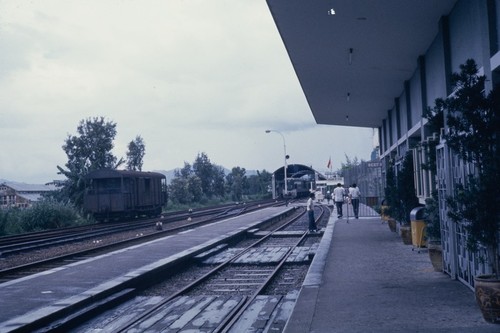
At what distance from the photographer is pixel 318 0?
10.5m

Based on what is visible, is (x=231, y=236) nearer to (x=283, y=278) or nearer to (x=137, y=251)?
(x=137, y=251)

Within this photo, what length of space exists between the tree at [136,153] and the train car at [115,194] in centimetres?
2680

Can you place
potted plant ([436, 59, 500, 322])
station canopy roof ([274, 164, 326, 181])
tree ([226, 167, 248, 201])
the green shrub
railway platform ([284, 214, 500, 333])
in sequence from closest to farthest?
potted plant ([436, 59, 500, 322])
railway platform ([284, 214, 500, 333])
the green shrub
station canopy roof ([274, 164, 326, 181])
tree ([226, 167, 248, 201])

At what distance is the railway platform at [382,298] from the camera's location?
661 centimetres

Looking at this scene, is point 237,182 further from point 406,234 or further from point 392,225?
point 406,234

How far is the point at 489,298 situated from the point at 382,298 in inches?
78.1

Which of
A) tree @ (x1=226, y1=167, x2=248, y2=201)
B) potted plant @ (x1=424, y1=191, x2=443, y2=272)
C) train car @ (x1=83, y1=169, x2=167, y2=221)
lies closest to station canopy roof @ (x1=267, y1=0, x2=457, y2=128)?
potted plant @ (x1=424, y1=191, x2=443, y2=272)

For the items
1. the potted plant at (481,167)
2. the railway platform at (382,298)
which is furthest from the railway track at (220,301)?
the potted plant at (481,167)

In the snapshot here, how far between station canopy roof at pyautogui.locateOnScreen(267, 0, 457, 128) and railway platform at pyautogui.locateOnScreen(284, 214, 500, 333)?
4746mm

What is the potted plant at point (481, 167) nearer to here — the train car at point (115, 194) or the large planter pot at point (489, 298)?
the large planter pot at point (489, 298)

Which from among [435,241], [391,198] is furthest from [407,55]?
[435,241]

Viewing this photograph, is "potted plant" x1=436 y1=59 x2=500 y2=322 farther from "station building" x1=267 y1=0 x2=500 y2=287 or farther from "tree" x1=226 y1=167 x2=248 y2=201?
"tree" x1=226 y1=167 x2=248 y2=201

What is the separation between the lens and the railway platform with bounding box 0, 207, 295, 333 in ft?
26.6

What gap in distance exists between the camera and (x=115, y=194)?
32.3m
